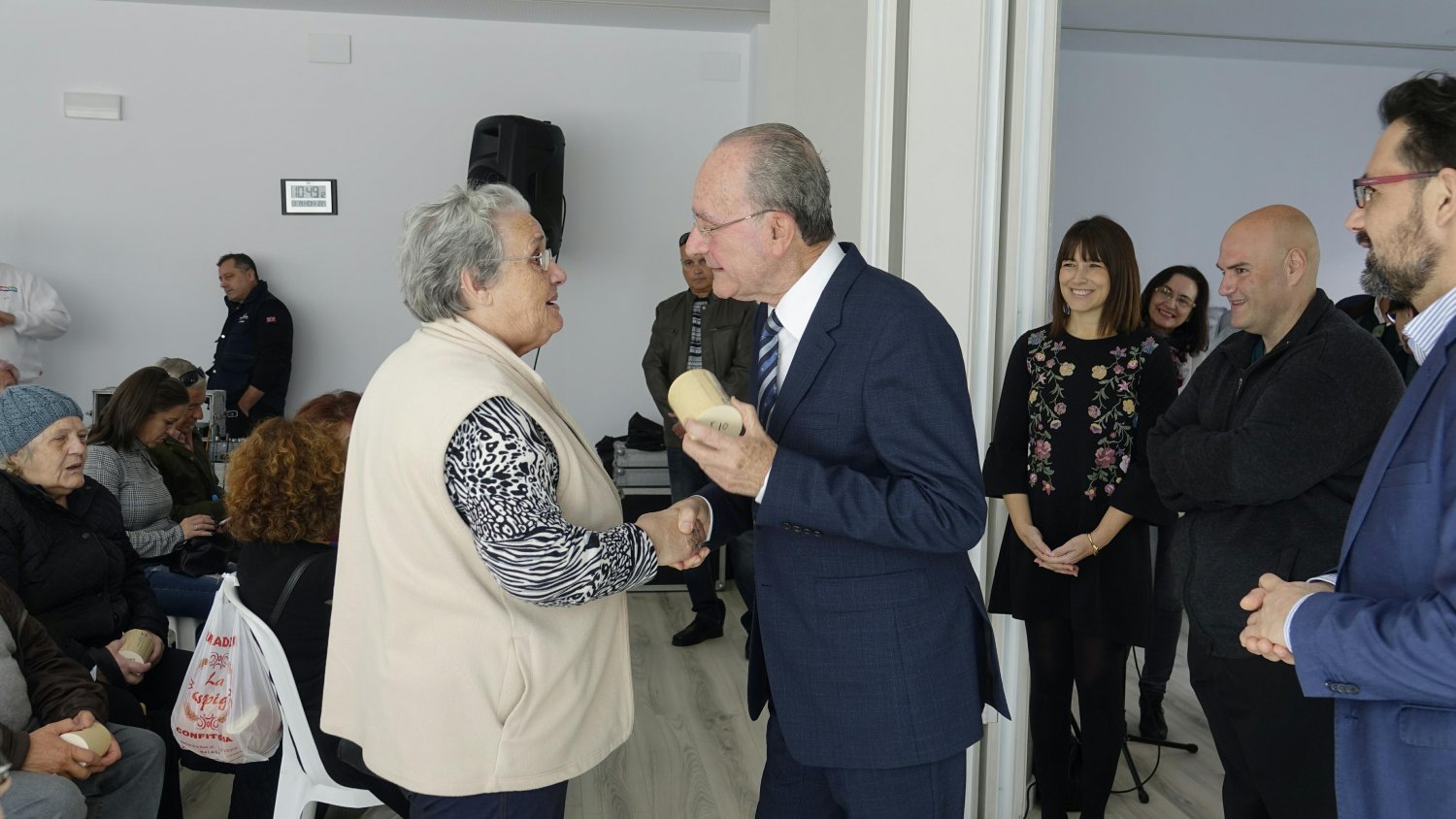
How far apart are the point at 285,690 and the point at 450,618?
1.01 metres

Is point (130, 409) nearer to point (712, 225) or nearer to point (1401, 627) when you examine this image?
A: point (712, 225)

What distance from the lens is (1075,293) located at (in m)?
2.77

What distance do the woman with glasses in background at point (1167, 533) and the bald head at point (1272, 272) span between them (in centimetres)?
→ 114

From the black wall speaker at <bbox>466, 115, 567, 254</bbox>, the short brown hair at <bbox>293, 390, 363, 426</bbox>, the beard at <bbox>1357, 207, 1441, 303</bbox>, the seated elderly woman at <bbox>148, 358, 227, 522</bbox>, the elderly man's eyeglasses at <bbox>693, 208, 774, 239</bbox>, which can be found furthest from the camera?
the black wall speaker at <bbox>466, 115, 567, 254</bbox>

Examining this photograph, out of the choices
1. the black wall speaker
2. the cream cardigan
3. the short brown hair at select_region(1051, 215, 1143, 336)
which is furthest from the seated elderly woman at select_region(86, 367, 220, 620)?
the short brown hair at select_region(1051, 215, 1143, 336)

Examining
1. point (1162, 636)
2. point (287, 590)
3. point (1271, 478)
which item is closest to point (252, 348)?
point (287, 590)

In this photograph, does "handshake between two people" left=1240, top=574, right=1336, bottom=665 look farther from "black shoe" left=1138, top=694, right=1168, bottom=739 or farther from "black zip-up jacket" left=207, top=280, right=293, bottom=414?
"black zip-up jacket" left=207, top=280, right=293, bottom=414

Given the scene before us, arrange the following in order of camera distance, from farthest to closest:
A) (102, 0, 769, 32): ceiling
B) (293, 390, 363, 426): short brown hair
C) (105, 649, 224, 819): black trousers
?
(102, 0, 769, 32): ceiling, (293, 390, 363, 426): short brown hair, (105, 649, 224, 819): black trousers

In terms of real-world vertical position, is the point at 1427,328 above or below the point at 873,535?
above

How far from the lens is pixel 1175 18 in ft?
20.7

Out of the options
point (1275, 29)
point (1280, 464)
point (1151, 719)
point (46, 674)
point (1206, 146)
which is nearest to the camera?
point (1280, 464)

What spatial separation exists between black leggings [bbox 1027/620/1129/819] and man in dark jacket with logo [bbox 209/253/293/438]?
5093mm

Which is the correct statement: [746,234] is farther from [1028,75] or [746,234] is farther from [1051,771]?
[1051,771]

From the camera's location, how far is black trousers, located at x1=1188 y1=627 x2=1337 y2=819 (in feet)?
6.55
